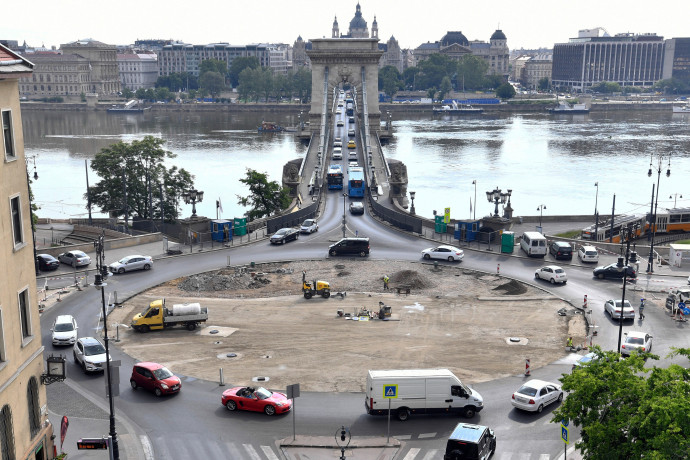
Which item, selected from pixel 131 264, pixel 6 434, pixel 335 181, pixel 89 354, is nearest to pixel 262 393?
pixel 89 354

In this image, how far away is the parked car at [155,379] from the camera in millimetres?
26109

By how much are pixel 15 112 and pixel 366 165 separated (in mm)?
68990

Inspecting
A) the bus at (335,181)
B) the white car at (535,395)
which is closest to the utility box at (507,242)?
the white car at (535,395)

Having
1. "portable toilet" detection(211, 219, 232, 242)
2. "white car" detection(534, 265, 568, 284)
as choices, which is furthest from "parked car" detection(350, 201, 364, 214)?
"white car" detection(534, 265, 568, 284)

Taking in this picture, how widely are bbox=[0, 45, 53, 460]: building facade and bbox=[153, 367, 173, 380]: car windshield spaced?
716 cm

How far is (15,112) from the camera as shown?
17891 millimetres

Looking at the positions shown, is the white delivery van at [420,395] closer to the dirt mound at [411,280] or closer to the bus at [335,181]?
the dirt mound at [411,280]

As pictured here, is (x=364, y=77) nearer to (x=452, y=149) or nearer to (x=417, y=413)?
(x=452, y=149)

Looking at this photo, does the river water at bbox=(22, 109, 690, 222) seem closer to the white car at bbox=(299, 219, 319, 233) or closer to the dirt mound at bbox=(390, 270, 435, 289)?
the white car at bbox=(299, 219, 319, 233)

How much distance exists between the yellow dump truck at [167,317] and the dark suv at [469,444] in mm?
15372

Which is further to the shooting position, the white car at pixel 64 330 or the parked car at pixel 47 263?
the parked car at pixel 47 263

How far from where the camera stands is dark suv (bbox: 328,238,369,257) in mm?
47713

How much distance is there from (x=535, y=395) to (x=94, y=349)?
1619cm

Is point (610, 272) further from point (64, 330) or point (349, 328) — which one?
point (64, 330)
